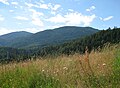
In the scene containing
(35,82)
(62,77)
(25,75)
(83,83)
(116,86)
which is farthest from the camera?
(25,75)

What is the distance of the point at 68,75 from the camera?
601 cm

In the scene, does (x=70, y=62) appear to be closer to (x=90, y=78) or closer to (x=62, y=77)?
(x=62, y=77)

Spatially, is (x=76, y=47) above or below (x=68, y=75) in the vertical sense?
below

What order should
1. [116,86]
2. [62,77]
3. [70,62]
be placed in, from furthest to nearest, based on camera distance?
1. [70,62]
2. [62,77]
3. [116,86]

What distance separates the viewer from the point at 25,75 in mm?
6863

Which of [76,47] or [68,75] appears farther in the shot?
[76,47]

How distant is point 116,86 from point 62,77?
1621 millimetres

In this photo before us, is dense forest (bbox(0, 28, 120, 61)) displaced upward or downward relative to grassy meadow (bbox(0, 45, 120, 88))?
downward

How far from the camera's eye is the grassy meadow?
5.09m

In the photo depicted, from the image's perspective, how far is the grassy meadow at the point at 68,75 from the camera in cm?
509

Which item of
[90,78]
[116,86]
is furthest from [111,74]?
[116,86]

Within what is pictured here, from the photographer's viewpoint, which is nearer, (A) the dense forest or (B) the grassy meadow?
(B) the grassy meadow

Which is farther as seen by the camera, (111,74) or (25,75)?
(25,75)

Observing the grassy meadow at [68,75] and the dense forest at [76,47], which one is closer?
the grassy meadow at [68,75]
